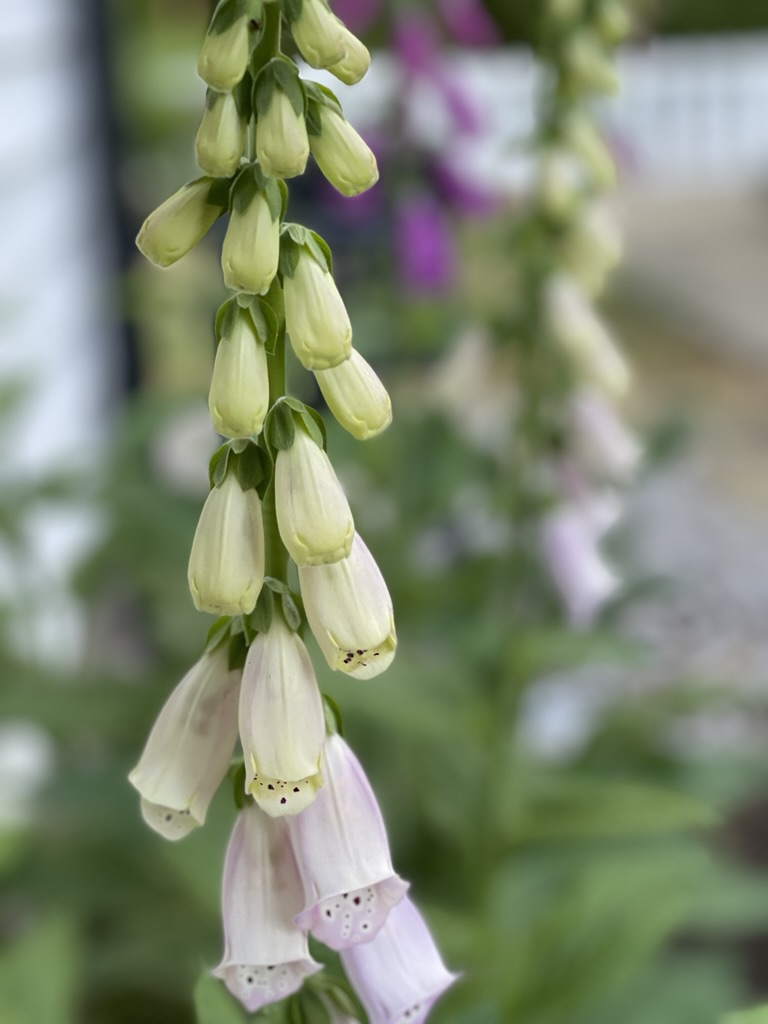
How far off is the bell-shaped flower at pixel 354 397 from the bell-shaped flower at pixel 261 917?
149mm

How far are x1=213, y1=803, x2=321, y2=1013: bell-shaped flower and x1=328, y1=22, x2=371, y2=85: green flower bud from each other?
0.85 ft

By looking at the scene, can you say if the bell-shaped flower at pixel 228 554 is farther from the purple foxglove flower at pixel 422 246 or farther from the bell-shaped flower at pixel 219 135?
the purple foxglove flower at pixel 422 246

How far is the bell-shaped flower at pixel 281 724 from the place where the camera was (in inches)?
15.5

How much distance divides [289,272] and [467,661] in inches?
31.5

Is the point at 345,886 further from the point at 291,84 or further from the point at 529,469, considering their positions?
the point at 529,469

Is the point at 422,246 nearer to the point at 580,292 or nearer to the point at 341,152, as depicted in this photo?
the point at 580,292

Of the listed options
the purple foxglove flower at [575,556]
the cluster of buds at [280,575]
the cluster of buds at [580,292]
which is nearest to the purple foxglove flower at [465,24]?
the cluster of buds at [580,292]

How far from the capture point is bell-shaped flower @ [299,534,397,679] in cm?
40

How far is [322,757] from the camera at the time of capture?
1.39ft

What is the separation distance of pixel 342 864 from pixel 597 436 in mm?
611

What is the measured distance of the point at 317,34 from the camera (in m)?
0.36

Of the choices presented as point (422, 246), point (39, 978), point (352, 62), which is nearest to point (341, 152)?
point (352, 62)

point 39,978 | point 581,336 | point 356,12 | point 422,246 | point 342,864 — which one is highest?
point 356,12

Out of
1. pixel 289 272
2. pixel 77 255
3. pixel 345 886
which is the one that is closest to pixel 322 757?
pixel 345 886
